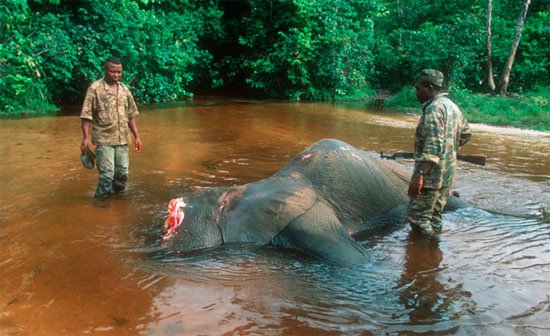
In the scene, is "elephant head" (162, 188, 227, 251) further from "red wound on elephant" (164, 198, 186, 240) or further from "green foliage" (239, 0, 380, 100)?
"green foliage" (239, 0, 380, 100)

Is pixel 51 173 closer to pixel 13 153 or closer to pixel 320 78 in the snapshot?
pixel 13 153

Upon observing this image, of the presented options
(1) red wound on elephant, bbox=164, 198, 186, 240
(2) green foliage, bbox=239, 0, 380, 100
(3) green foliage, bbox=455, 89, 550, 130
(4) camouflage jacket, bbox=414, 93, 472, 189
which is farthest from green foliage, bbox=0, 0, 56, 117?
(3) green foliage, bbox=455, 89, 550, 130

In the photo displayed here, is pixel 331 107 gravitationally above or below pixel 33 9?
below

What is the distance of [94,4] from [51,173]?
8931 mm

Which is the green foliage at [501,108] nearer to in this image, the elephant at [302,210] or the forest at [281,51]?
the forest at [281,51]

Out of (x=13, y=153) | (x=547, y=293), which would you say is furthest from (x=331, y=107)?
(x=547, y=293)

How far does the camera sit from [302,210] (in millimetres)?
4309

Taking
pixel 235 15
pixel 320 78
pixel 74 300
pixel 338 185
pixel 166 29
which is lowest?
pixel 74 300

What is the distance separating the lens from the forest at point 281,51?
12.9 m

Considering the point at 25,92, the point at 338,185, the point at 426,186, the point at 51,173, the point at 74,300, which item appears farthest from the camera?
the point at 25,92

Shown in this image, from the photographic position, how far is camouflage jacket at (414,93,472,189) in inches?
169

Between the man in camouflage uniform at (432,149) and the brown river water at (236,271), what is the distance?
0.31m

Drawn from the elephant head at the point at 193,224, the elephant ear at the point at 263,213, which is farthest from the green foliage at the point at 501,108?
the elephant head at the point at 193,224

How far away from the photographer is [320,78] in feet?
64.4
